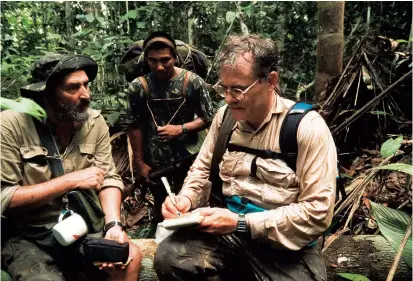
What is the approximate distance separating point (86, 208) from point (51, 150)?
568mm

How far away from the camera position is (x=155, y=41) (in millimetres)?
4918

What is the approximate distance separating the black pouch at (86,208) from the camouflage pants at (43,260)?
0.21 m

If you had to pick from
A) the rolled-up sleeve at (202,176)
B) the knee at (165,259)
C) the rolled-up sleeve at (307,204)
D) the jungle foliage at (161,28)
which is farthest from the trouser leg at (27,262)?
the jungle foliage at (161,28)

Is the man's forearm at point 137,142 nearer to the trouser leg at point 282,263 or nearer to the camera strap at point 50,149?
the camera strap at point 50,149

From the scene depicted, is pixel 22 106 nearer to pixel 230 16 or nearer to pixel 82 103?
pixel 82 103

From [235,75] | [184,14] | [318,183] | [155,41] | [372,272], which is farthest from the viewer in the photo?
[184,14]

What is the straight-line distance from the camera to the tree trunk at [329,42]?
6297 mm

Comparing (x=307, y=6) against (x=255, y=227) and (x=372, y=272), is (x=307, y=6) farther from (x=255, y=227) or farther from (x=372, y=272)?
(x=255, y=227)

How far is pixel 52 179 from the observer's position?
10.4 feet

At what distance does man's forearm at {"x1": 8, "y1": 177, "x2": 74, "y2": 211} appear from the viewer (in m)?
2.96

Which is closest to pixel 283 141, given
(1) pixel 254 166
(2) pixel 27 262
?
(1) pixel 254 166

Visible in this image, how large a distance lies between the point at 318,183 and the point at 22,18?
948 centimetres

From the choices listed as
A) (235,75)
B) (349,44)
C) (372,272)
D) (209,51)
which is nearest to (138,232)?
(372,272)

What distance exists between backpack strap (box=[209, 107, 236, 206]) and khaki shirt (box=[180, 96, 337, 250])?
0.32ft
